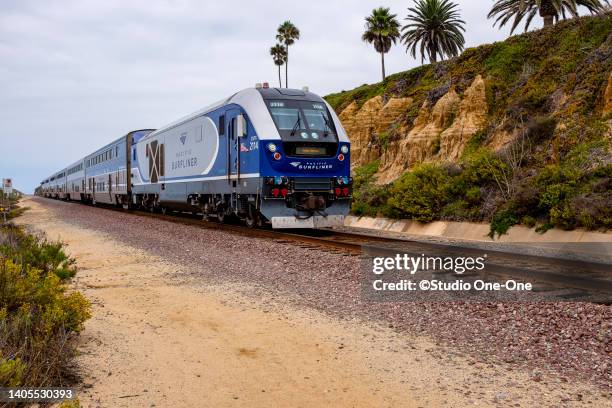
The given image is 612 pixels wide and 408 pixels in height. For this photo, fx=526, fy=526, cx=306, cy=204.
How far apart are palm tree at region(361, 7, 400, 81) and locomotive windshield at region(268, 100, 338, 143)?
39.4 metres

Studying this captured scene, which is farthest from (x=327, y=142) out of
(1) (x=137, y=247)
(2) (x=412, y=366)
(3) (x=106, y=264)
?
A: (2) (x=412, y=366)

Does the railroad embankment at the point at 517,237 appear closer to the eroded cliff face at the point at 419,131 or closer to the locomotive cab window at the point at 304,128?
the locomotive cab window at the point at 304,128

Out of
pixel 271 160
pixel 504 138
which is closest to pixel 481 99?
pixel 504 138

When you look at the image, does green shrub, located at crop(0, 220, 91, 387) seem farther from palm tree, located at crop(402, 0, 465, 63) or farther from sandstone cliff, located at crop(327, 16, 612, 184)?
palm tree, located at crop(402, 0, 465, 63)

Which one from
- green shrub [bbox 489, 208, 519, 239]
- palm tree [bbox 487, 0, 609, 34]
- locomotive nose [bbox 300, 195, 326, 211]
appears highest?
palm tree [bbox 487, 0, 609, 34]

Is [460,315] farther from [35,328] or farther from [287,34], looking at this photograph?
[287,34]

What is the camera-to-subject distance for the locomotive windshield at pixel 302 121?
14438 millimetres

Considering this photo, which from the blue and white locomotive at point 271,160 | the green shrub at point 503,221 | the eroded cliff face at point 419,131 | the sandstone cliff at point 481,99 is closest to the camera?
the blue and white locomotive at point 271,160

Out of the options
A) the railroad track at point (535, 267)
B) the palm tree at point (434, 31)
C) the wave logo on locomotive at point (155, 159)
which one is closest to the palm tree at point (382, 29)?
the palm tree at point (434, 31)

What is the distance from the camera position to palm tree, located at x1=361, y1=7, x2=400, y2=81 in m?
52.6

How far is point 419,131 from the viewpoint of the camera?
28.1m

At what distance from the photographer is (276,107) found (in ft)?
48.1

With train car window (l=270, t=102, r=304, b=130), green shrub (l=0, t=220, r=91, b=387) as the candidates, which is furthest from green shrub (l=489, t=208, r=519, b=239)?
green shrub (l=0, t=220, r=91, b=387)

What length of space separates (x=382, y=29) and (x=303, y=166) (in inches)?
1668
